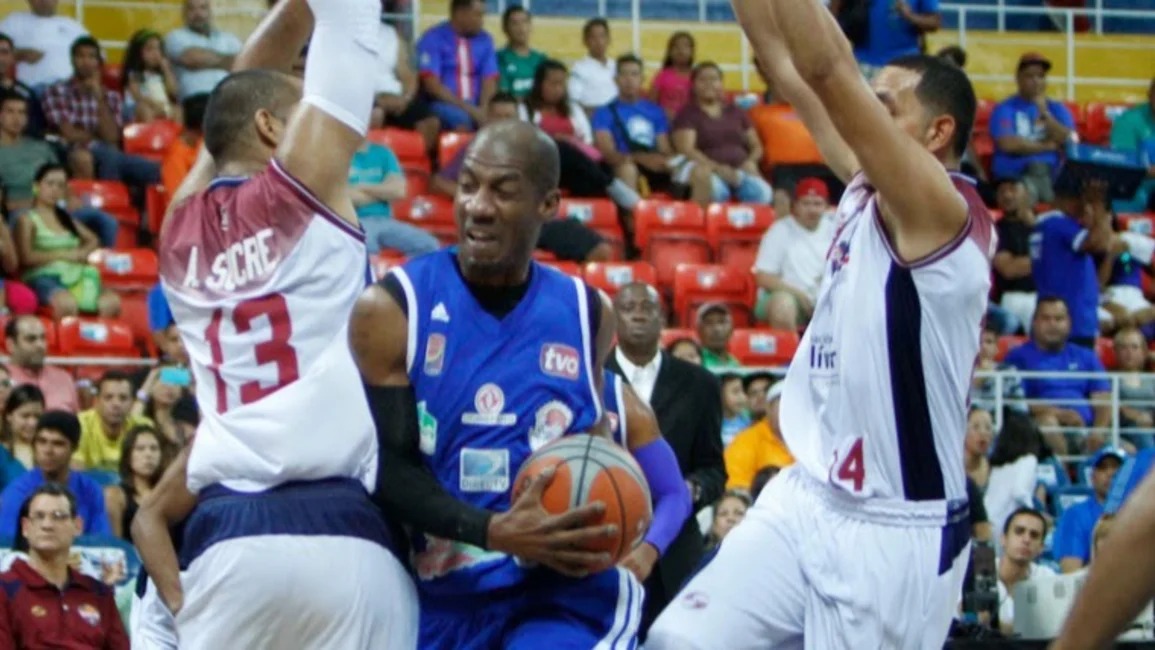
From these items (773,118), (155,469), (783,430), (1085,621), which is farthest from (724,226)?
(1085,621)

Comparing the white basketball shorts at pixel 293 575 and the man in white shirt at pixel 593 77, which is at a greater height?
the man in white shirt at pixel 593 77

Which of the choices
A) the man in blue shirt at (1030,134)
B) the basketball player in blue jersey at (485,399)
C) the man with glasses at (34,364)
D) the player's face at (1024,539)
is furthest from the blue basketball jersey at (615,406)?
the man in blue shirt at (1030,134)

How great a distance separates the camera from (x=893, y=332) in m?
5.79

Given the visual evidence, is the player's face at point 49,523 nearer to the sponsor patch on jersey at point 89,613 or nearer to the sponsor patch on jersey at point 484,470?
the sponsor patch on jersey at point 89,613

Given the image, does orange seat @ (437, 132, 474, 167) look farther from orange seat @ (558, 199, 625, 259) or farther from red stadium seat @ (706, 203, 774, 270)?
red stadium seat @ (706, 203, 774, 270)

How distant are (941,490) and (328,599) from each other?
1.73m

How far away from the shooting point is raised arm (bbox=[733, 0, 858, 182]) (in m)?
6.43

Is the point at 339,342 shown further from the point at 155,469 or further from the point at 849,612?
the point at 155,469

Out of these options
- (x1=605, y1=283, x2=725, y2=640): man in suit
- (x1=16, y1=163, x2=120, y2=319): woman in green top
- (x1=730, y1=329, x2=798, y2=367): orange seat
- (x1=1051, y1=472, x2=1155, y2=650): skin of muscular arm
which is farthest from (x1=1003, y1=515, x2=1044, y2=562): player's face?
(x1=1051, y1=472, x2=1155, y2=650): skin of muscular arm

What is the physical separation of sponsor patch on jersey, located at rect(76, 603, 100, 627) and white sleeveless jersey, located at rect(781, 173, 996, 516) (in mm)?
5141

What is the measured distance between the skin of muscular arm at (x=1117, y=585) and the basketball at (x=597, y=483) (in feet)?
7.30

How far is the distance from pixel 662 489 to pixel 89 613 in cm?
442

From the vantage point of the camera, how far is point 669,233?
1703 centimetres

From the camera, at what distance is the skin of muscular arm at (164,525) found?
6129 mm
